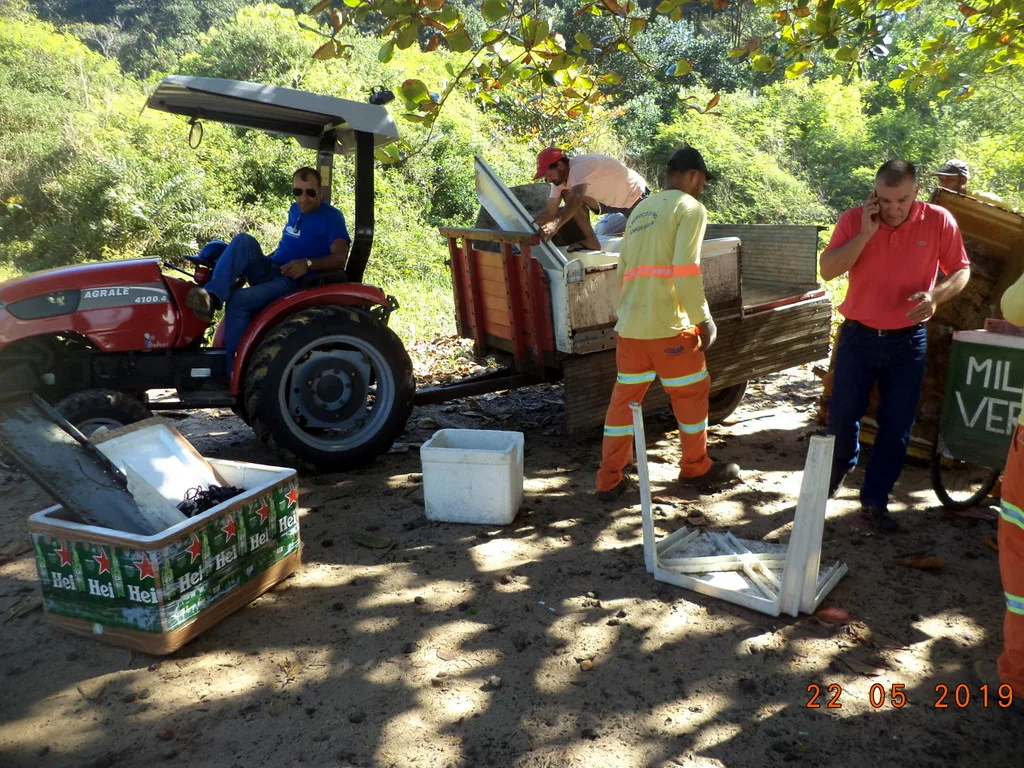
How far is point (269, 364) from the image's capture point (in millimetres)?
4617

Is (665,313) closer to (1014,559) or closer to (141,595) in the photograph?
(1014,559)

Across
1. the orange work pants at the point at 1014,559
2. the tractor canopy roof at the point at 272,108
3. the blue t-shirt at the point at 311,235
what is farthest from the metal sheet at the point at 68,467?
the orange work pants at the point at 1014,559

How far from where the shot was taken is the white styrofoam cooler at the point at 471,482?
4.21m

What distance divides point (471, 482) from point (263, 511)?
116 centimetres

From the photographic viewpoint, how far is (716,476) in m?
4.82

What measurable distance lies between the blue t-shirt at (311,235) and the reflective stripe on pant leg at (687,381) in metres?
2.14

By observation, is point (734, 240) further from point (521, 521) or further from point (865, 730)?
point (865, 730)

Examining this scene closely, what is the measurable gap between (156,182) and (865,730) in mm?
12811

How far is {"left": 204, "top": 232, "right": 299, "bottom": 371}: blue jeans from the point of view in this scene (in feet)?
15.8

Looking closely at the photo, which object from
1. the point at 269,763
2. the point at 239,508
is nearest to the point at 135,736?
the point at 269,763

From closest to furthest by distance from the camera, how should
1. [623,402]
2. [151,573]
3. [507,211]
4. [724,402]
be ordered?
[151,573] → [623,402] → [507,211] → [724,402]

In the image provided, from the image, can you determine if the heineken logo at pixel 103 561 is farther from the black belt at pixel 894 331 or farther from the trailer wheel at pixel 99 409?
the black belt at pixel 894 331
